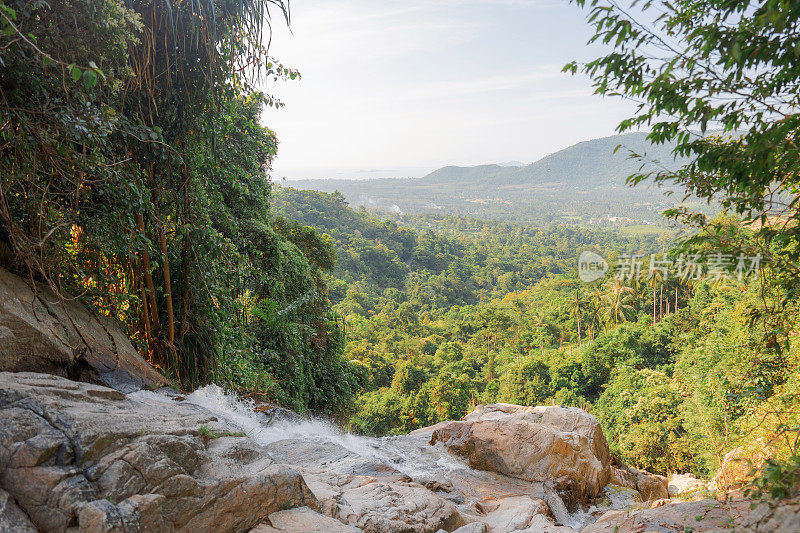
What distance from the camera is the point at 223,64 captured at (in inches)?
205

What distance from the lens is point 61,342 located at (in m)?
3.87

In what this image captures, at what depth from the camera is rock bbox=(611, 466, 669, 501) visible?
9.53 m

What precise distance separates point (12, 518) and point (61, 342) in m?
1.90

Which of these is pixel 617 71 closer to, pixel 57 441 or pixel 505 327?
pixel 57 441

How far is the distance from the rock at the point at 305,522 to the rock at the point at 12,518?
1439 millimetres

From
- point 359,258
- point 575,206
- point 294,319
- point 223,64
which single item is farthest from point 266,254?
point 575,206

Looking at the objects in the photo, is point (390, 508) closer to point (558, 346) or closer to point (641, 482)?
point (641, 482)

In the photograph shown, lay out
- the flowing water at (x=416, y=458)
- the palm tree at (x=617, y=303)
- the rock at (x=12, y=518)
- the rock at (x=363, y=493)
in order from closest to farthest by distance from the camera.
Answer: the rock at (x=12, y=518) → the rock at (x=363, y=493) → the flowing water at (x=416, y=458) → the palm tree at (x=617, y=303)

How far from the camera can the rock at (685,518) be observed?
12.5 feet

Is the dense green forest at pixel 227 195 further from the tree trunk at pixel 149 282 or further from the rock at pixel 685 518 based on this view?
the rock at pixel 685 518

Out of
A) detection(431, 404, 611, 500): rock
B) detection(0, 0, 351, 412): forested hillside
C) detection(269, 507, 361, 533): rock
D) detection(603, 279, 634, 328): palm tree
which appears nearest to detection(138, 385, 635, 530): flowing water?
detection(431, 404, 611, 500): rock

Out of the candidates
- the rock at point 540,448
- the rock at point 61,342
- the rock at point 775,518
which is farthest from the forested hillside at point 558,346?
the rock at point 61,342

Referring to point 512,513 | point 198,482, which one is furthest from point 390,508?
point 512,513

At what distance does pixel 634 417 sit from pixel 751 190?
18632 millimetres
